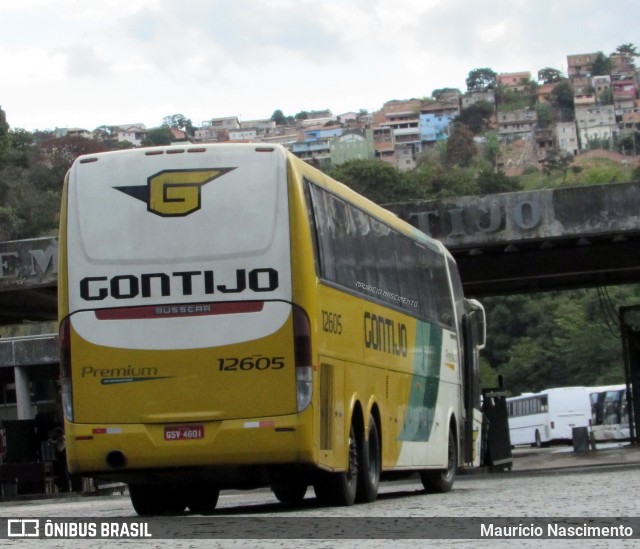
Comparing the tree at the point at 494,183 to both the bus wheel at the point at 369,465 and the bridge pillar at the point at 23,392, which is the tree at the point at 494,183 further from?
the bus wheel at the point at 369,465

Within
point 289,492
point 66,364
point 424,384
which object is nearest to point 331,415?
point 66,364

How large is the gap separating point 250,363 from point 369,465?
8.76 feet

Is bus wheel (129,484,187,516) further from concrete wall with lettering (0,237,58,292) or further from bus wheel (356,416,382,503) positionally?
concrete wall with lettering (0,237,58,292)

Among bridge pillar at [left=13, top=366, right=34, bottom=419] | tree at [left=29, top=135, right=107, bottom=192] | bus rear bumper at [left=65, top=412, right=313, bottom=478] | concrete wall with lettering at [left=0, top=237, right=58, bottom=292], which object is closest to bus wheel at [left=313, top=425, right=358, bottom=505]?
bus rear bumper at [left=65, top=412, right=313, bottom=478]

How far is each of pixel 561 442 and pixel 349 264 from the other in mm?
56283

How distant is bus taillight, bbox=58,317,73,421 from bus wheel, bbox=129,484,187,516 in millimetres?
1359

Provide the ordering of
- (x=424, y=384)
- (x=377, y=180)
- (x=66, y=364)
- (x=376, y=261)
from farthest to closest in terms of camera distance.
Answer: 1. (x=377, y=180)
2. (x=424, y=384)
3. (x=376, y=261)
4. (x=66, y=364)

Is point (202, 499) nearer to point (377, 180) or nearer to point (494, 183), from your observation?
point (377, 180)

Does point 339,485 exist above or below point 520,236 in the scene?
below

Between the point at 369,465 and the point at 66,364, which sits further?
the point at 369,465

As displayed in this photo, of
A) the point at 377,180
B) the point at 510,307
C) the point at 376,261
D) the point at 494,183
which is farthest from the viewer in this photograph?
the point at 494,183

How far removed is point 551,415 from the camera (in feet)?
226

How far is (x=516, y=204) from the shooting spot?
26578mm

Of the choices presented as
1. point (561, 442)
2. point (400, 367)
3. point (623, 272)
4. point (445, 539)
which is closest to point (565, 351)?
point (561, 442)
